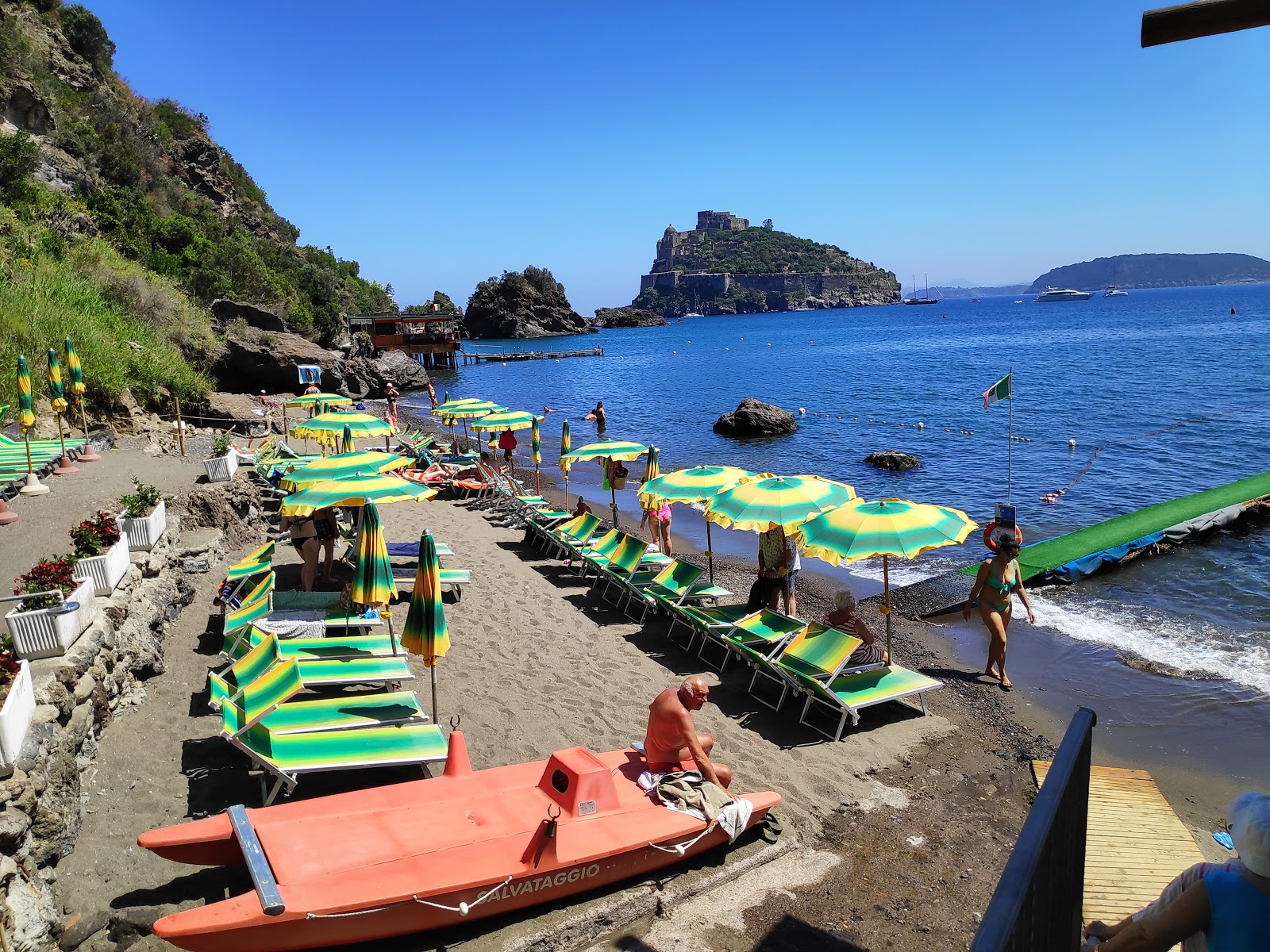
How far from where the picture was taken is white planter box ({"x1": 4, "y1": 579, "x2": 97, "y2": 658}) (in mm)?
6410

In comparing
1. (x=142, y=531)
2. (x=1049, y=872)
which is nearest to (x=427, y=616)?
(x=1049, y=872)

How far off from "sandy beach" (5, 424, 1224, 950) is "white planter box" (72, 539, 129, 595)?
3.53 ft

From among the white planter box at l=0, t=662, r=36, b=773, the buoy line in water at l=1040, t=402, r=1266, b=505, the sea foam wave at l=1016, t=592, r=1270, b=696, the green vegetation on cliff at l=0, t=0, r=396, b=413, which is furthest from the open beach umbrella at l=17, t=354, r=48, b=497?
the buoy line in water at l=1040, t=402, r=1266, b=505

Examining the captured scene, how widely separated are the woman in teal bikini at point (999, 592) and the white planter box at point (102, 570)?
9.22m

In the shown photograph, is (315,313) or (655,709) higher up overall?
(315,313)

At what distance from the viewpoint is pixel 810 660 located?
8312 mm

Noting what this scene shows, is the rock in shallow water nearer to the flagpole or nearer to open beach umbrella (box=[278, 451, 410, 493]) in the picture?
the flagpole

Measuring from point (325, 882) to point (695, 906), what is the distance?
2.43 m

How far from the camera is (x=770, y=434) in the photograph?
31.3m

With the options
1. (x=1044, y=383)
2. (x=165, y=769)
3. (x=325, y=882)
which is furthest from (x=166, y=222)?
(x=1044, y=383)

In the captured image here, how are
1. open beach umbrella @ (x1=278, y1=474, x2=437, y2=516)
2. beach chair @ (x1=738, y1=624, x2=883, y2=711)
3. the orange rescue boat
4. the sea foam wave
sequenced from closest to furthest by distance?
the orange rescue boat
beach chair @ (x1=738, y1=624, x2=883, y2=711)
open beach umbrella @ (x1=278, y1=474, x2=437, y2=516)
the sea foam wave

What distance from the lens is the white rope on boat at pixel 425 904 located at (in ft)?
14.8

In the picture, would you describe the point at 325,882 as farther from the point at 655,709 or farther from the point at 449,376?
the point at 449,376

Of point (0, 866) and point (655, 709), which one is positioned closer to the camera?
point (0, 866)
